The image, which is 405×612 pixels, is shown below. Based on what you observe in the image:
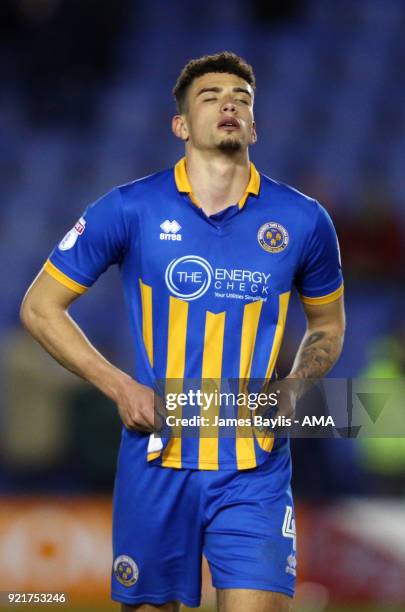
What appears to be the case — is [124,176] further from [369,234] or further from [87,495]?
[87,495]

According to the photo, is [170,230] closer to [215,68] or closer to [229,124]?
[229,124]

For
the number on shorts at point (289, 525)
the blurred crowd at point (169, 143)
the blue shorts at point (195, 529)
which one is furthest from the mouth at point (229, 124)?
the blurred crowd at point (169, 143)

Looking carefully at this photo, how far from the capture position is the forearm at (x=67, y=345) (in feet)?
13.6

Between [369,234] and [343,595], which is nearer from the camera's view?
[343,595]

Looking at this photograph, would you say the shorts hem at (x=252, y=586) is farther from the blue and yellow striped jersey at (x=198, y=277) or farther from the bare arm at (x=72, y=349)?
the bare arm at (x=72, y=349)

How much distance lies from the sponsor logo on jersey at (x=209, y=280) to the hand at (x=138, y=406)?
389mm

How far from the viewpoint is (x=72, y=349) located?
4172 millimetres

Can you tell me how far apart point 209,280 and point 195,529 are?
2.90ft

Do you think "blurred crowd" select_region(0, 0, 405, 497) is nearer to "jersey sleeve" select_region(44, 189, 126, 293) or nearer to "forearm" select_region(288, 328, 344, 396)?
"forearm" select_region(288, 328, 344, 396)

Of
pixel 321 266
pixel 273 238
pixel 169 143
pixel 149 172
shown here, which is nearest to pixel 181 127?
pixel 273 238

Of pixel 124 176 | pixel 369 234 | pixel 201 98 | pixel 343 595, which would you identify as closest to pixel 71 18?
pixel 124 176

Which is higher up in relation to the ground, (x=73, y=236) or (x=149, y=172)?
(x=149, y=172)

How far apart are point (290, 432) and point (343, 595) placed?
12.4ft

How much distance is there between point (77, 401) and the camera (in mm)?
8633
